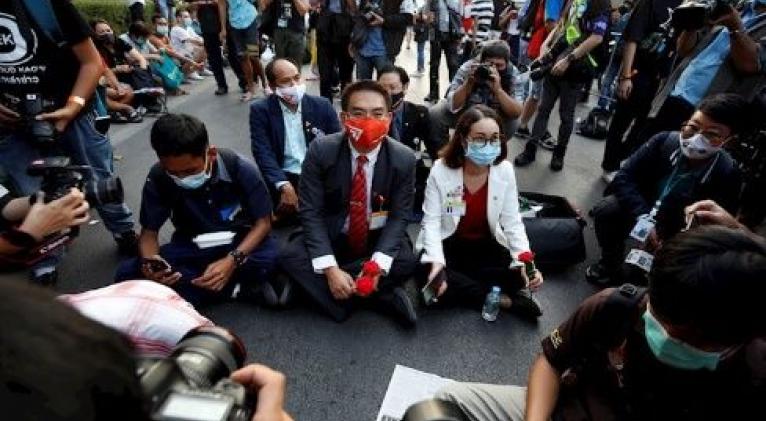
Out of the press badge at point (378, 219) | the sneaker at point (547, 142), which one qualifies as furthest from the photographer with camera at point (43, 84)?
the sneaker at point (547, 142)

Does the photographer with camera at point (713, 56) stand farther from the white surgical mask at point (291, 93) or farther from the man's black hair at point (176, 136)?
the man's black hair at point (176, 136)

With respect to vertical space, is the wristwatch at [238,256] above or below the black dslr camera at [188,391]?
below

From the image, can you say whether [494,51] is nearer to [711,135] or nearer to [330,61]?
[711,135]

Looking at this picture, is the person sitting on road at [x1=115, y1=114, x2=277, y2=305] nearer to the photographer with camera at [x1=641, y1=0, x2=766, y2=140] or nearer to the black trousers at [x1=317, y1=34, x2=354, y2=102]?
the photographer with camera at [x1=641, y1=0, x2=766, y2=140]

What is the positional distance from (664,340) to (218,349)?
105cm

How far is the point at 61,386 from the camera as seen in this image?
17.2 inches

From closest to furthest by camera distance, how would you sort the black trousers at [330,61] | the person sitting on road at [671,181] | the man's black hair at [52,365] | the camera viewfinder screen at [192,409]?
the man's black hair at [52,365], the camera viewfinder screen at [192,409], the person sitting on road at [671,181], the black trousers at [330,61]

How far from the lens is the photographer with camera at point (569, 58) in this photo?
3703mm

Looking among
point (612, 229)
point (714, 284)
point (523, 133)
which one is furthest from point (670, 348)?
point (523, 133)

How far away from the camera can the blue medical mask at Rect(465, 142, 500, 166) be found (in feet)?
7.75

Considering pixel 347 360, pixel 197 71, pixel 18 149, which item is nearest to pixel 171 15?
pixel 197 71

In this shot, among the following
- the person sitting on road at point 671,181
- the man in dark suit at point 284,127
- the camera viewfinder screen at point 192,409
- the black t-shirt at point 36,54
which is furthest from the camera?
the man in dark suit at point 284,127

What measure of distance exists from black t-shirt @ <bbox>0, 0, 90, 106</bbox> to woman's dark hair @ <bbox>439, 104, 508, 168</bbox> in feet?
6.25

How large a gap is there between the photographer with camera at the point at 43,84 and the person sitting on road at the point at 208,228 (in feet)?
1.54
